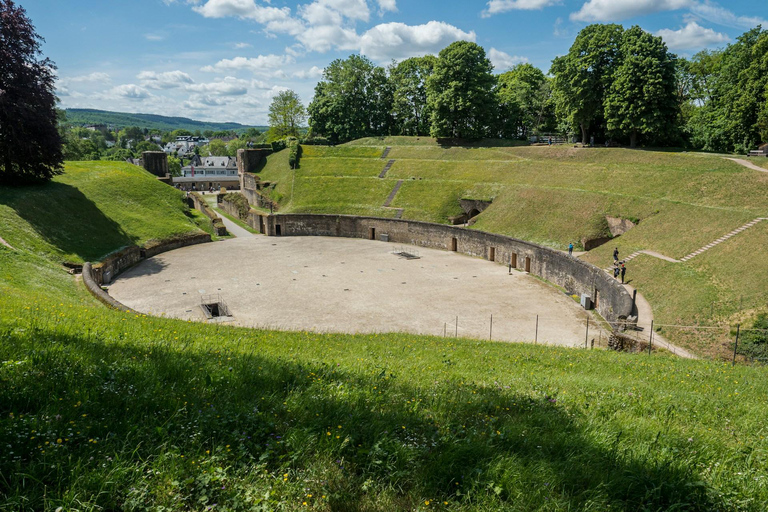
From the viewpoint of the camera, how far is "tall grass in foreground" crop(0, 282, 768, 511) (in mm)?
4109

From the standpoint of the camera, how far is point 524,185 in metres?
40.2

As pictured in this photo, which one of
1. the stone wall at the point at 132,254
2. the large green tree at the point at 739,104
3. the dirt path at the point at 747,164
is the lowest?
the stone wall at the point at 132,254

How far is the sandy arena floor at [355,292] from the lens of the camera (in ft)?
68.1

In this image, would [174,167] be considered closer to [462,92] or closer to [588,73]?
[462,92]

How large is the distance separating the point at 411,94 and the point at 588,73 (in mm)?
27232

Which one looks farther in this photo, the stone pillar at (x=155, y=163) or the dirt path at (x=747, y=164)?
the stone pillar at (x=155, y=163)

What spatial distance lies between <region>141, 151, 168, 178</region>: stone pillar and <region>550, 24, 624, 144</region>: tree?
4788cm

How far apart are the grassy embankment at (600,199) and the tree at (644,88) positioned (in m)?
3.23

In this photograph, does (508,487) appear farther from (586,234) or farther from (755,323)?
(586,234)

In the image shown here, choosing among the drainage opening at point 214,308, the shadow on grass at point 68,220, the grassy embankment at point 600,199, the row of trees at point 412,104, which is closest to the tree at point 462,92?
the row of trees at point 412,104

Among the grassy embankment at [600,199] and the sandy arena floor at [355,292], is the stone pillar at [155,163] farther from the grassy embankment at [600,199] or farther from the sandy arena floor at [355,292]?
the sandy arena floor at [355,292]

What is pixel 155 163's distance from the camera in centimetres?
5831

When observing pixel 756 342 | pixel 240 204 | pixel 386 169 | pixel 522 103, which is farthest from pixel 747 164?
pixel 240 204

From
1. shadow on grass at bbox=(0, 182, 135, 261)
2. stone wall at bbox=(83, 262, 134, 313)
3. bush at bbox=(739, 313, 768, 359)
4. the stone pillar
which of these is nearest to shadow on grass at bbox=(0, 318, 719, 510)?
stone wall at bbox=(83, 262, 134, 313)
